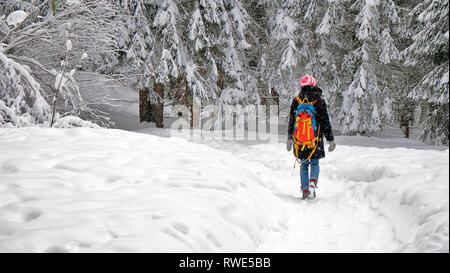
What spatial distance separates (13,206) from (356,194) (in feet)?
14.1

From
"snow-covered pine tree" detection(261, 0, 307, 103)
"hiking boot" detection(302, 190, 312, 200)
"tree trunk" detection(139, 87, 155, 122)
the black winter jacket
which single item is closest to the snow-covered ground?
"hiking boot" detection(302, 190, 312, 200)

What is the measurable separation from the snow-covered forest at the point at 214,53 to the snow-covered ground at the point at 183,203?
363 cm

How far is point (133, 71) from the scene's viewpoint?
11.9 meters

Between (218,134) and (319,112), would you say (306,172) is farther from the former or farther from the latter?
(218,134)

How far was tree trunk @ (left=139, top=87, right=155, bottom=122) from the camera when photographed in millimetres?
13258

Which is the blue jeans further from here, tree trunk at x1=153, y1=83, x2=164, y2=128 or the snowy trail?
tree trunk at x1=153, y1=83, x2=164, y2=128

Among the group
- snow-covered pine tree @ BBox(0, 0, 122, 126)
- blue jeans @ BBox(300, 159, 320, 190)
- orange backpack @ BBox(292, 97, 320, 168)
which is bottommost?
blue jeans @ BBox(300, 159, 320, 190)

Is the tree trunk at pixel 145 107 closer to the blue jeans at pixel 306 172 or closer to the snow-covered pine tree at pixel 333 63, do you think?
the snow-covered pine tree at pixel 333 63

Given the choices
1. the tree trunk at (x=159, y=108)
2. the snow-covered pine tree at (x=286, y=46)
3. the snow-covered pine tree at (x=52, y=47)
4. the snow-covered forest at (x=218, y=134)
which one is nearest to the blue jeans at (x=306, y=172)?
the snow-covered forest at (x=218, y=134)

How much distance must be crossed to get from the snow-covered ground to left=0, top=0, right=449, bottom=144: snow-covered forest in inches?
143

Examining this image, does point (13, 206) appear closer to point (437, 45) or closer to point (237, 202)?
point (237, 202)

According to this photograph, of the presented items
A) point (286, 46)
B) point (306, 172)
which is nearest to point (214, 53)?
point (286, 46)

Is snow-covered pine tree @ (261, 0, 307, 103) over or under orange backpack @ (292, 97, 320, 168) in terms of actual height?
over
